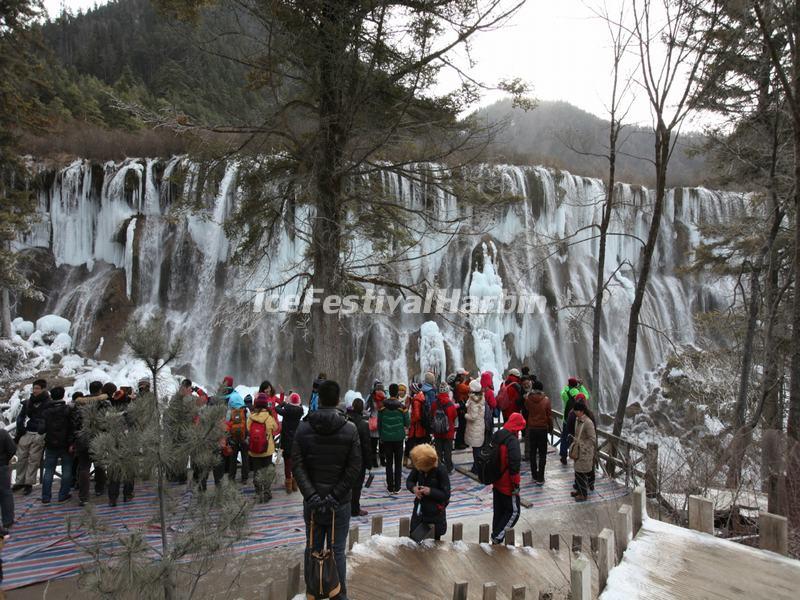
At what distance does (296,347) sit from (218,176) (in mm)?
13529

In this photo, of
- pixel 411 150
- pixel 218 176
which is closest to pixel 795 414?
pixel 411 150

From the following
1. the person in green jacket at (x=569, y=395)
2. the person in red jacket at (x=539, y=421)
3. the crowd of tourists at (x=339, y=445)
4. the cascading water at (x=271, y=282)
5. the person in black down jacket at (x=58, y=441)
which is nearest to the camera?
the crowd of tourists at (x=339, y=445)

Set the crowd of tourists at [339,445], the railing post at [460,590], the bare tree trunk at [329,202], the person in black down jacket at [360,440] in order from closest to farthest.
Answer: the railing post at [460,590] → the crowd of tourists at [339,445] → the person in black down jacket at [360,440] → the bare tree trunk at [329,202]

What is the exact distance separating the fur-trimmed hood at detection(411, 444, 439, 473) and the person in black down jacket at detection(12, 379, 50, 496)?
4.57 meters

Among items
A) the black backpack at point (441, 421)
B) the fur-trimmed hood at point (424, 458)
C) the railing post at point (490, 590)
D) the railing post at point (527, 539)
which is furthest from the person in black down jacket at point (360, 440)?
the railing post at point (490, 590)

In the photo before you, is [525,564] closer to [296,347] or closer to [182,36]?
[182,36]

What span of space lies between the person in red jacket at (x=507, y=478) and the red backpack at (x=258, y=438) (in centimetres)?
274

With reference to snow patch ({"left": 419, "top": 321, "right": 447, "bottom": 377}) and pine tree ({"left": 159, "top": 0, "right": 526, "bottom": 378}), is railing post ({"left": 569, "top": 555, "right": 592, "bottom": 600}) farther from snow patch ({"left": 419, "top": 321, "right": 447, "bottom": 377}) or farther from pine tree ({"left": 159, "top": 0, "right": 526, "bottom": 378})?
snow patch ({"left": 419, "top": 321, "right": 447, "bottom": 377})

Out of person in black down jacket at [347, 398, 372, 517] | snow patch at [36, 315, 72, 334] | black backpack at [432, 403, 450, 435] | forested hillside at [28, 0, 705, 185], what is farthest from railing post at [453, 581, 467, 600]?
snow patch at [36, 315, 72, 334]

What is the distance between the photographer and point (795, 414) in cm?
536

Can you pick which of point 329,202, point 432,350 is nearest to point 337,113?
point 329,202

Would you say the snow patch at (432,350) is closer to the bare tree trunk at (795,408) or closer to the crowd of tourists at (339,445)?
the crowd of tourists at (339,445)

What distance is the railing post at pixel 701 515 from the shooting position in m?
3.51

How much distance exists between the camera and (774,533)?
3.26 meters
